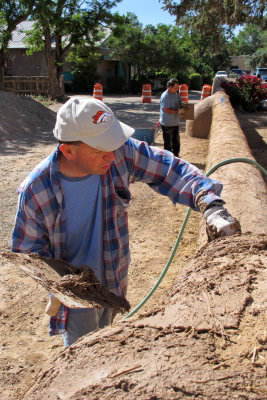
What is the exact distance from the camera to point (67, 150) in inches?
73.5

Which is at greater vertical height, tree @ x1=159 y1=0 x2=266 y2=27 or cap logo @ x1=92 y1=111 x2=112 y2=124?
tree @ x1=159 y1=0 x2=266 y2=27

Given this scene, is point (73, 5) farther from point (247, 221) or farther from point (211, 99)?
point (247, 221)

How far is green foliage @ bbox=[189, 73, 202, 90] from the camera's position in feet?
119

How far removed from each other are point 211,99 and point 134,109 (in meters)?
8.54

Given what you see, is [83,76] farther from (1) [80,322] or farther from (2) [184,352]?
(2) [184,352]

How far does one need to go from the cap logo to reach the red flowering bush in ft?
51.6

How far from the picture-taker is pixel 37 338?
3277mm

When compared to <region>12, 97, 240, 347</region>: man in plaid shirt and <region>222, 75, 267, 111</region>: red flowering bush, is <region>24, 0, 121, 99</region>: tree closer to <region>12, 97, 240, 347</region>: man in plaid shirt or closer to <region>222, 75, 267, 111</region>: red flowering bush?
<region>222, 75, 267, 111</region>: red flowering bush

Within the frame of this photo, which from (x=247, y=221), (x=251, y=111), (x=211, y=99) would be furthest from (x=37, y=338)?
(x=251, y=111)

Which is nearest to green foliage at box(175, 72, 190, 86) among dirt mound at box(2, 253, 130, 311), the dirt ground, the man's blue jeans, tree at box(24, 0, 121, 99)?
tree at box(24, 0, 121, 99)

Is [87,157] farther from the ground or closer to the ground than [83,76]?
closer to the ground

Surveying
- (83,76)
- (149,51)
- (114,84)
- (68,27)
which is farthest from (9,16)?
(149,51)

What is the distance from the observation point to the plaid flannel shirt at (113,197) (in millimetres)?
1947

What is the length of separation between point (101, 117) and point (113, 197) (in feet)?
1.50
